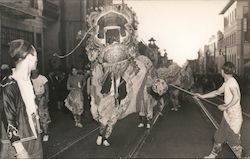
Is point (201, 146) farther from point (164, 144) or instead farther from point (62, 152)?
point (62, 152)

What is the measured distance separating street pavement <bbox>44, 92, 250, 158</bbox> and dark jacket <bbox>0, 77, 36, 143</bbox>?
2680 millimetres

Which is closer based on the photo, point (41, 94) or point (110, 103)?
point (110, 103)

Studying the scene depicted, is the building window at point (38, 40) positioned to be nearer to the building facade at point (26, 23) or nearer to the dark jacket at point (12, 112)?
the building facade at point (26, 23)

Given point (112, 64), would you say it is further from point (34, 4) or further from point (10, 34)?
point (34, 4)

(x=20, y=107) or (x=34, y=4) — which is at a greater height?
(x=34, y=4)

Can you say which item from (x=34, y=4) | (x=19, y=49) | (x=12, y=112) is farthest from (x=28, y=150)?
(x=34, y=4)

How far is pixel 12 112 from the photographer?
152 inches

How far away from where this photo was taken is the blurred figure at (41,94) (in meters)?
7.88

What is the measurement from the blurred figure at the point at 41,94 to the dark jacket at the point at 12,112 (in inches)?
155

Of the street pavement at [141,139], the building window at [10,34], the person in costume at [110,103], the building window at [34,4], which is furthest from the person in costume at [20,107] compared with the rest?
the building window at [34,4]

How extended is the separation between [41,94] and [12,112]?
4142mm

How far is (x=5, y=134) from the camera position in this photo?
12.9 feet

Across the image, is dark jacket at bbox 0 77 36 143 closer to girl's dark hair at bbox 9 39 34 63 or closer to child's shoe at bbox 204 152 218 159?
girl's dark hair at bbox 9 39 34 63

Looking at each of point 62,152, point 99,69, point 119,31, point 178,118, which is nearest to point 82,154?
point 62,152
